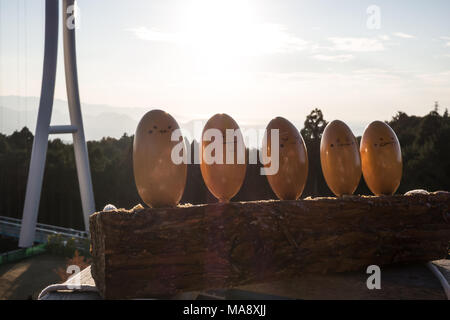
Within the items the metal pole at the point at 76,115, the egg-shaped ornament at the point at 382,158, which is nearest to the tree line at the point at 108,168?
the metal pole at the point at 76,115

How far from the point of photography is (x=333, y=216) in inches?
152

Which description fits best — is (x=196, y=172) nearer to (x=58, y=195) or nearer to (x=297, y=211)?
(x=297, y=211)

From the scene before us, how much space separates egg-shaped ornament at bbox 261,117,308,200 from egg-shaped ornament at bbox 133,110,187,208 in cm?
82

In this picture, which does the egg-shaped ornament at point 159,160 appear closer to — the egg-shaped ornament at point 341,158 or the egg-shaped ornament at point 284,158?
the egg-shaped ornament at point 284,158

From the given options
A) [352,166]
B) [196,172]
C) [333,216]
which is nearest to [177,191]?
[333,216]

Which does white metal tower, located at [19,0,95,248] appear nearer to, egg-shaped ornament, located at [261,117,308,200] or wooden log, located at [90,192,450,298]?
wooden log, located at [90,192,450,298]

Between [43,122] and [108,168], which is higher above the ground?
[43,122]

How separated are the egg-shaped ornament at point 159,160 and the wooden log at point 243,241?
23 centimetres

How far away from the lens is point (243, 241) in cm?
350

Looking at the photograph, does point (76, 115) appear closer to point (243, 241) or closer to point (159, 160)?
point (159, 160)

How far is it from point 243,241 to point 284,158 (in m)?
0.85

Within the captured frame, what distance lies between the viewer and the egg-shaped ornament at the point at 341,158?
4.25 m

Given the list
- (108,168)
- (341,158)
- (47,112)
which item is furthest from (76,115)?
(341,158)
